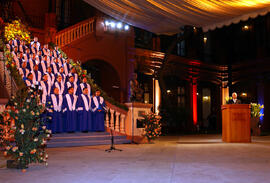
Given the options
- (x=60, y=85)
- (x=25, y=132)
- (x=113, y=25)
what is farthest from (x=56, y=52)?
(x=25, y=132)

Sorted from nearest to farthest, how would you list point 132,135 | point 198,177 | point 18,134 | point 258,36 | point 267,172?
point 198,177, point 267,172, point 18,134, point 132,135, point 258,36

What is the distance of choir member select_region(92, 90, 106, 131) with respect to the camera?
41.3 ft

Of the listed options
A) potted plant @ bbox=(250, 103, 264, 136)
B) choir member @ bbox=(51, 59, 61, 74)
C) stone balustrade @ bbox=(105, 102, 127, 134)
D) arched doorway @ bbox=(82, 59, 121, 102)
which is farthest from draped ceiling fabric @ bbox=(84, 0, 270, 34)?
arched doorway @ bbox=(82, 59, 121, 102)

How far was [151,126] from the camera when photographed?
12695mm

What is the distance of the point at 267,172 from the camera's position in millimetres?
5477

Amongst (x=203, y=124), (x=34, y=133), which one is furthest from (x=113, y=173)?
(x=203, y=124)

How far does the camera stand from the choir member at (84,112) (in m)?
12.3

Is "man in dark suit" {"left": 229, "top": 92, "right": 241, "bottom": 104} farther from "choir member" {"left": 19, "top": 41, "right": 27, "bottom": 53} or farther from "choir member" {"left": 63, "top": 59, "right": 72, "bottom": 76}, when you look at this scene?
"choir member" {"left": 19, "top": 41, "right": 27, "bottom": 53}

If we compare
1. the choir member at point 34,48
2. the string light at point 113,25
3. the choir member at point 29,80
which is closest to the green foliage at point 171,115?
the string light at point 113,25

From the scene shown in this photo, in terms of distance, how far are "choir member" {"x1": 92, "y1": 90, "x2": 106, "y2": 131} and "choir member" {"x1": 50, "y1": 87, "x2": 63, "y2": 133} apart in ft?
4.30

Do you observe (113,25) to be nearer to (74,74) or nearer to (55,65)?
(55,65)

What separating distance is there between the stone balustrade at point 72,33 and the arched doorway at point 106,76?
2.36 meters

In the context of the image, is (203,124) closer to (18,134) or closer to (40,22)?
(40,22)

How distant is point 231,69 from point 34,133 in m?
25.0
